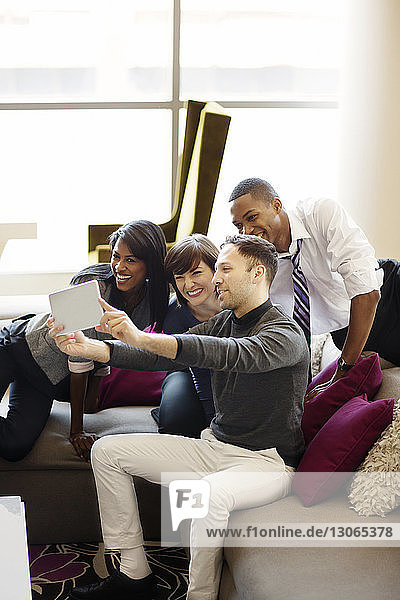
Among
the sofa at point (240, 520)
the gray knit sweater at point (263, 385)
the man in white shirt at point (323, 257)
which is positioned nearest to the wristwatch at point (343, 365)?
the man in white shirt at point (323, 257)

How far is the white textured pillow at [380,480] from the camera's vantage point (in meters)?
1.87

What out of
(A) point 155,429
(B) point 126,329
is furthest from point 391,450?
(A) point 155,429

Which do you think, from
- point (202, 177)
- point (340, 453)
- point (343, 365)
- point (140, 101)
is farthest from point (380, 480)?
point (140, 101)

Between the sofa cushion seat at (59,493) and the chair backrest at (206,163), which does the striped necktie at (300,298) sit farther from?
the chair backrest at (206,163)

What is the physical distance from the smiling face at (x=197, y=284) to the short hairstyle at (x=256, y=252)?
26 centimetres

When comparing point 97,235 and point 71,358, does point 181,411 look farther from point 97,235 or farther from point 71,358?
point 97,235

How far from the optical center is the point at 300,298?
97.0 inches

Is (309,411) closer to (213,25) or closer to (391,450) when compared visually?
(391,450)

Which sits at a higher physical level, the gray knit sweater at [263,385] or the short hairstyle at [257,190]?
the short hairstyle at [257,190]

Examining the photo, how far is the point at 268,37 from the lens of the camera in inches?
167

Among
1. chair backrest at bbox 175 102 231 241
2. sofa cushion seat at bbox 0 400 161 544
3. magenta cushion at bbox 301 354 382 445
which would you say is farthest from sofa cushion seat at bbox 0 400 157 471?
chair backrest at bbox 175 102 231 241

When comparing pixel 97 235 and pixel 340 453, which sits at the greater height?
pixel 97 235

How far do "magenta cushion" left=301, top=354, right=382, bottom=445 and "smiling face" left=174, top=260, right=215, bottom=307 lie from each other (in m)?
0.44

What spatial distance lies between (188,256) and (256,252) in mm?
334
